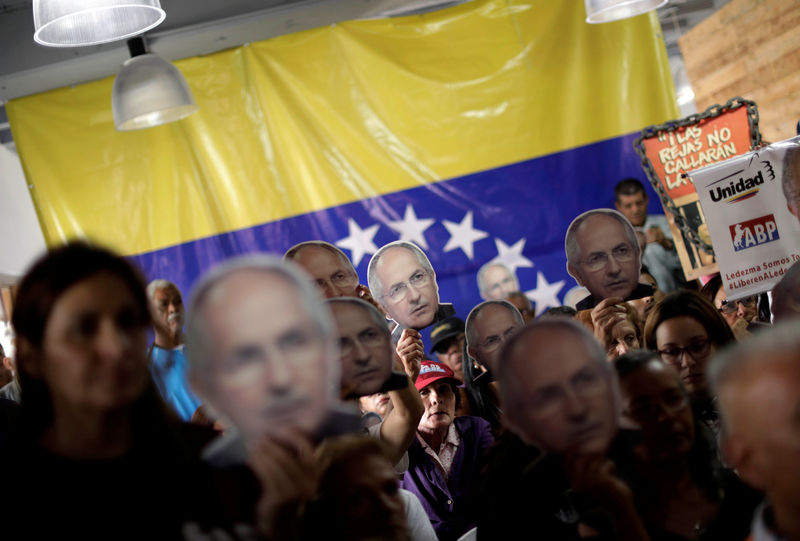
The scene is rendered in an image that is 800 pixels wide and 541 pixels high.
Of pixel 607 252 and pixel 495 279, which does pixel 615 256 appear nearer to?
pixel 607 252

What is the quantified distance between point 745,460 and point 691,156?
2393mm

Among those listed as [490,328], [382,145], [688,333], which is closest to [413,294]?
[490,328]

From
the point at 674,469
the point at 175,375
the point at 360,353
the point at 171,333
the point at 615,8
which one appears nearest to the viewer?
the point at 674,469

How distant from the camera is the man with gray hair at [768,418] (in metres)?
0.98

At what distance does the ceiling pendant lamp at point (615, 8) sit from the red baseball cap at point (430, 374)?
5.65 ft

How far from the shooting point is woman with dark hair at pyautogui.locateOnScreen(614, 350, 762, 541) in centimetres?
121

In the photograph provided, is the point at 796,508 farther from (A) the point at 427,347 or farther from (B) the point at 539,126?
(B) the point at 539,126

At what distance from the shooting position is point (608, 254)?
1984 millimetres

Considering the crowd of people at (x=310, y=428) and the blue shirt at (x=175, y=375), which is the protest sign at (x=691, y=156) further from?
the blue shirt at (x=175, y=375)

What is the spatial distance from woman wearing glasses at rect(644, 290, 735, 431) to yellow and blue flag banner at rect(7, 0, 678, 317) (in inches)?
96.0

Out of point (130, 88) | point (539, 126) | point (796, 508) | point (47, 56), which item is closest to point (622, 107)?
point (539, 126)

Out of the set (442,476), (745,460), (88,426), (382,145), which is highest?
(382,145)

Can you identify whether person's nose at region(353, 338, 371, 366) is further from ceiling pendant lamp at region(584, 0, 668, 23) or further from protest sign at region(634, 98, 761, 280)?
ceiling pendant lamp at region(584, 0, 668, 23)

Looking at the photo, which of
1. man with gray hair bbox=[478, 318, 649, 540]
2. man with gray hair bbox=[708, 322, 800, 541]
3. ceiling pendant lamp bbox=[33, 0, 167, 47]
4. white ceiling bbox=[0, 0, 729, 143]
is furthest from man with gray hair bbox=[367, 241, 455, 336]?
white ceiling bbox=[0, 0, 729, 143]
